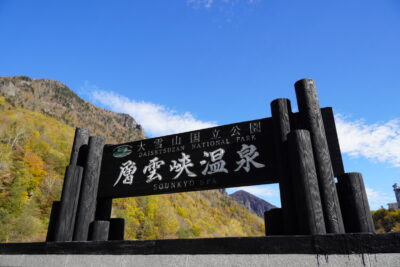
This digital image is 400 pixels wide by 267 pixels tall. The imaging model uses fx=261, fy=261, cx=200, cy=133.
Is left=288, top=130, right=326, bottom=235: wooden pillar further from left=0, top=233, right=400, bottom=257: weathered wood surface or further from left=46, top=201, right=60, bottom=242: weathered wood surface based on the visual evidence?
left=46, top=201, right=60, bottom=242: weathered wood surface

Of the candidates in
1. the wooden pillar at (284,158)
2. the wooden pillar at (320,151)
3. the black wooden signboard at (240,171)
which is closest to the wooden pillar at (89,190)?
the black wooden signboard at (240,171)

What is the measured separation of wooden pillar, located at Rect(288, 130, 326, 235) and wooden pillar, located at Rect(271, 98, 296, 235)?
0.77 feet

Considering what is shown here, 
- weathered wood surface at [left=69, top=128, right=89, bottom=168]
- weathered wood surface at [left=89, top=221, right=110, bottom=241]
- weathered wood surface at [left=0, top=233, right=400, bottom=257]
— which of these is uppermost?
weathered wood surface at [left=69, top=128, right=89, bottom=168]

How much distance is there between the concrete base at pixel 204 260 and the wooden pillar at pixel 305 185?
1.13 feet

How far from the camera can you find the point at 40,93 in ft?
355

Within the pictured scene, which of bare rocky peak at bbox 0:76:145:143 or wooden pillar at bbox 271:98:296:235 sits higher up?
bare rocky peak at bbox 0:76:145:143

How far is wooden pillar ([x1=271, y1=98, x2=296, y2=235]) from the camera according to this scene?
11.8ft

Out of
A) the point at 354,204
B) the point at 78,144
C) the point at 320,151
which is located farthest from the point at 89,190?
the point at 354,204

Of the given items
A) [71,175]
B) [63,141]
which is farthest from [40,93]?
[71,175]

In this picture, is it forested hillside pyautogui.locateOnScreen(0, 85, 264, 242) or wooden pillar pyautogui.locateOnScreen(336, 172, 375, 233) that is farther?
forested hillside pyautogui.locateOnScreen(0, 85, 264, 242)

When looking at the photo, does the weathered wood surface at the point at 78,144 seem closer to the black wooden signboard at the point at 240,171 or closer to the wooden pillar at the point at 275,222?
the black wooden signboard at the point at 240,171

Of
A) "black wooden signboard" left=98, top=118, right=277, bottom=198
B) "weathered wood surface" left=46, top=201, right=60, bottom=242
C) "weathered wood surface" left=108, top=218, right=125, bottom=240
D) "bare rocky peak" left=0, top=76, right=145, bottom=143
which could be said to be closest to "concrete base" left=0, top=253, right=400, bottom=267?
"weathered wood surface" left=46, top=201, right=60, bottom=242

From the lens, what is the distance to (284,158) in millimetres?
3943

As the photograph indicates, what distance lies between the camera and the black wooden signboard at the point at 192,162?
4.33m
